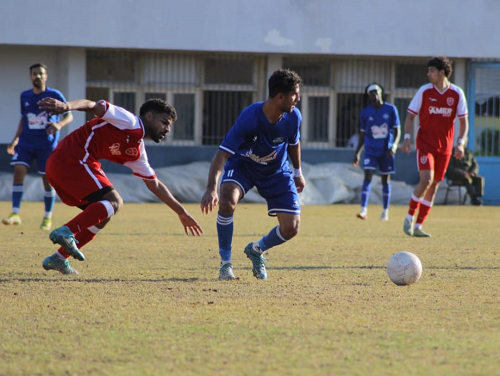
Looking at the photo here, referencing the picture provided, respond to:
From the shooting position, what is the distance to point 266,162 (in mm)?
7152

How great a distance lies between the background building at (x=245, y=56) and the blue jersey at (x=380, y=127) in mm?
6482

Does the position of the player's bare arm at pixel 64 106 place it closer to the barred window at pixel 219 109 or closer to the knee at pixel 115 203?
the knee at pixel 115 203

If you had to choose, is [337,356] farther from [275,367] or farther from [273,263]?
[273,263]

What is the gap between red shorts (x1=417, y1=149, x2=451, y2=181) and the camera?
11.3 meters

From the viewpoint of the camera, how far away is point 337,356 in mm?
4324

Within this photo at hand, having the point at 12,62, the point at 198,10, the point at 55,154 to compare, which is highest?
the point at 198,10

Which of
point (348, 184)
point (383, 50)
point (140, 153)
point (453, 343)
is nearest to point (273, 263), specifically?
point (140, 153)

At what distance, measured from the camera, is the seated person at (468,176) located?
68.3 ft

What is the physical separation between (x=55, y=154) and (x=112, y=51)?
15.3 metres

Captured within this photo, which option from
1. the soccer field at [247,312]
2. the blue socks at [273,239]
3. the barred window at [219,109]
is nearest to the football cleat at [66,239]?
the soccer field at [247,312]

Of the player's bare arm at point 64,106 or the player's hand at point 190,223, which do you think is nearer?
the player's bare arm at point 64,106

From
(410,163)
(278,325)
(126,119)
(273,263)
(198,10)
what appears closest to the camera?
(278,325)

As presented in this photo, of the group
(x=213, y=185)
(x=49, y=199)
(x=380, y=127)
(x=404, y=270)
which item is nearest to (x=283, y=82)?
(x=213, y=185)

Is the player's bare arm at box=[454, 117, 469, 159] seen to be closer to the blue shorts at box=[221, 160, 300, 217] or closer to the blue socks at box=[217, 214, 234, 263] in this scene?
the blue shorts at box=[221, 160, 300, 217]
